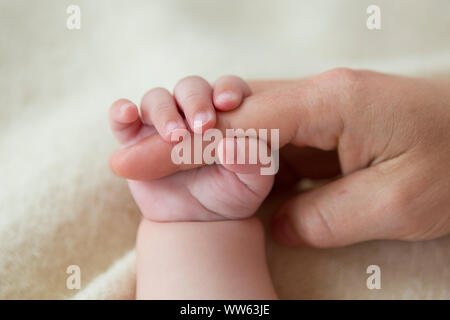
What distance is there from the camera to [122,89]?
1.09 meters

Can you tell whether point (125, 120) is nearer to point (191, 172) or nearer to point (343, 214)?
point (191, 172)

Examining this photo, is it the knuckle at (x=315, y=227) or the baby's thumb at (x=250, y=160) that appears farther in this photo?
the knuckle at (x=315, y=227)

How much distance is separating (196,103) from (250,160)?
0.12 metres

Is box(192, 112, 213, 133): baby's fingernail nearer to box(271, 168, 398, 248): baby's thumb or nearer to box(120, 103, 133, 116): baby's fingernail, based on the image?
box(120, 103, 133, 116): baby's fingernail

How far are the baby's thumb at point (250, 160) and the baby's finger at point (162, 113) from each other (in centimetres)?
8

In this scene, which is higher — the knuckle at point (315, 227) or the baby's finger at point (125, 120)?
the baby's finger at point (125, 120)

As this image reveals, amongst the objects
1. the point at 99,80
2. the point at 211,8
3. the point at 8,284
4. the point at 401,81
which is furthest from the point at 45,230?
the point at 211,8

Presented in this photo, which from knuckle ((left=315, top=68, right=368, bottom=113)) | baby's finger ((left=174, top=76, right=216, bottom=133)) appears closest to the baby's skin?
baby's finger ((left=174, top=76, right=216, bottom=133))

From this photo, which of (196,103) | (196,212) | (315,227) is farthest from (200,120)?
(315,227)

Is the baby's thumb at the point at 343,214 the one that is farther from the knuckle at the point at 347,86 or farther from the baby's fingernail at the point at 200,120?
the baby's fingernail at the point at 200,120

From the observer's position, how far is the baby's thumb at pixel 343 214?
753 mm

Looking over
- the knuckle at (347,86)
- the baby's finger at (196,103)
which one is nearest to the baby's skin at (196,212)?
the baby's finger at (196,103)

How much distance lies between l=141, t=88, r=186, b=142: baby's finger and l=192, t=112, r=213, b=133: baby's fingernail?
0.07ft

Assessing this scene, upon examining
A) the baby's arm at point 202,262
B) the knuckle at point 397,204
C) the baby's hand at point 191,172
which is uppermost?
the baby's hand at point 191,172
